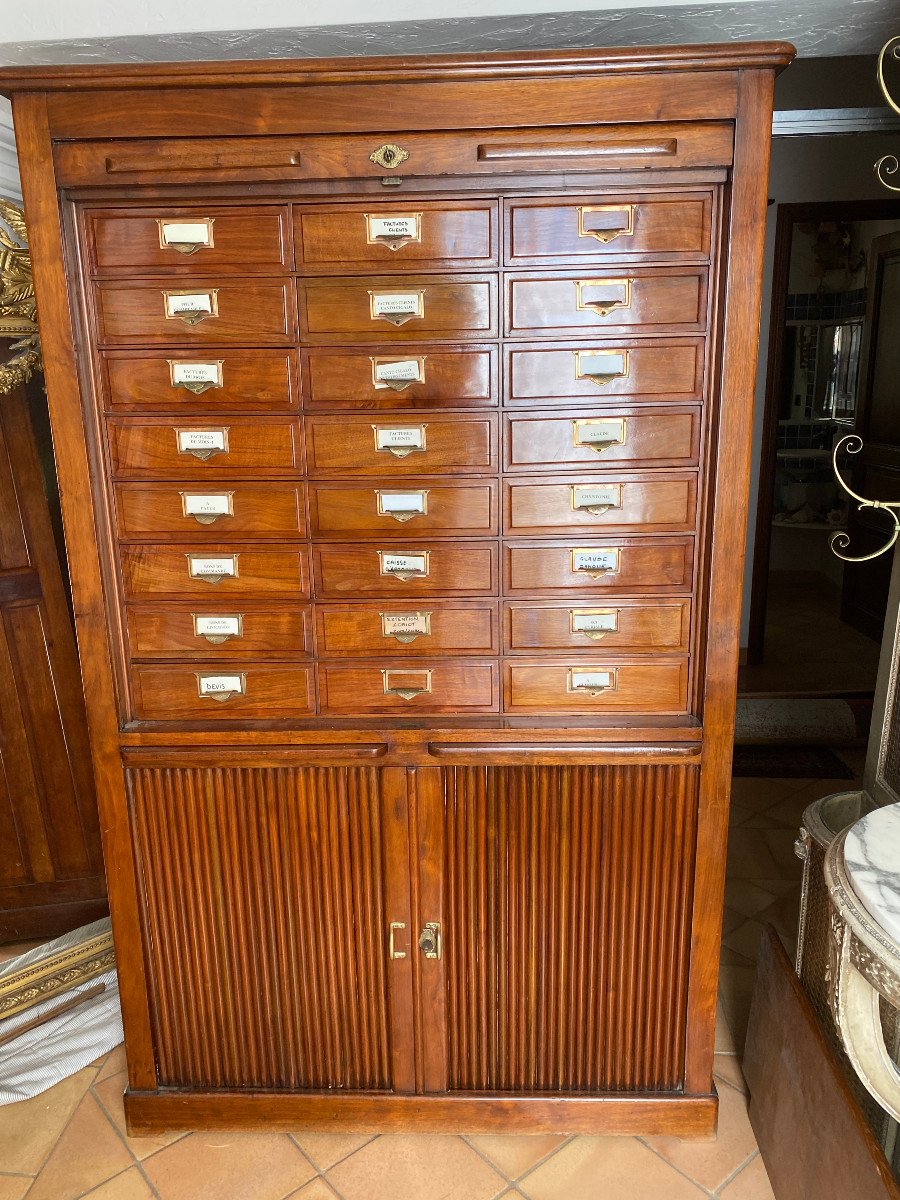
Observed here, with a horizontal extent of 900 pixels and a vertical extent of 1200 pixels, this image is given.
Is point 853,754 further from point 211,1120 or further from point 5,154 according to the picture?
point 5,154

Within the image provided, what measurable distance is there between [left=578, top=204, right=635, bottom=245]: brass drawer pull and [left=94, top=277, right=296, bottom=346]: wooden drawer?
1.67 feet

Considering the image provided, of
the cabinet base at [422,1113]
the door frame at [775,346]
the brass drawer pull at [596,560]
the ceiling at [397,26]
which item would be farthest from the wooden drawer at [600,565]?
the door frame at [775,346]

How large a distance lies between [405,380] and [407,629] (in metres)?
0.45

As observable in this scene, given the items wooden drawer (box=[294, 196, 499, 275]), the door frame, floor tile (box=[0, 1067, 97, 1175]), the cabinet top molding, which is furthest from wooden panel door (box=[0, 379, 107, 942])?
the door frame

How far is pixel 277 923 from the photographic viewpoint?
1.78 m

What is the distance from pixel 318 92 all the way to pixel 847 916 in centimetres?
147

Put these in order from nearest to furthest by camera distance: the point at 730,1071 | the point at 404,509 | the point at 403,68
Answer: the point at 403,68 < the point at 404,509 < the point at 730,1071

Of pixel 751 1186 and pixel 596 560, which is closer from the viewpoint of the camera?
pixel 596 560

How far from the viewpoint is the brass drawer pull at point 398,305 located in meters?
1.50

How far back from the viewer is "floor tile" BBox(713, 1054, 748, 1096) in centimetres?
198

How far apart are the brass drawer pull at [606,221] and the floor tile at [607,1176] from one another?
1782mm

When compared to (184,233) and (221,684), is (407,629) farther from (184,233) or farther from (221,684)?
(184,233)

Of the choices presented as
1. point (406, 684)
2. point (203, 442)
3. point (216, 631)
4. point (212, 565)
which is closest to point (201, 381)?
point (203, 442)

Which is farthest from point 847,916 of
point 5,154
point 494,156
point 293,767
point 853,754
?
point 853,754
